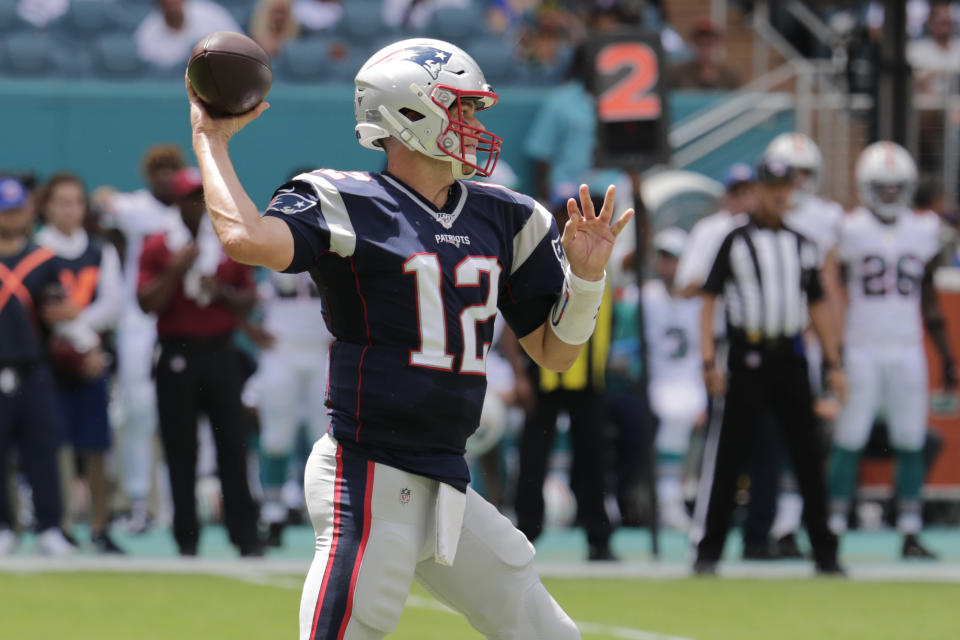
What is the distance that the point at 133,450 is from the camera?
1085cm

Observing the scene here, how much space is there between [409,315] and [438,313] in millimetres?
73

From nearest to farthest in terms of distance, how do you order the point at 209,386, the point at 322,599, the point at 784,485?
the point at 322,599 → the point at 209,386 → the point at 784,485

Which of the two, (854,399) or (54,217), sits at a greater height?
(54,217)

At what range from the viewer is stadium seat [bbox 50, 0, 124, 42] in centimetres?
1462

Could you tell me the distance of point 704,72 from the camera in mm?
15141

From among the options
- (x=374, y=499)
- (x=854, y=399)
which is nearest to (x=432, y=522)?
(x=374, y=499)

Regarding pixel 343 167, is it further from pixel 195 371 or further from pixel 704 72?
pixel 195 371

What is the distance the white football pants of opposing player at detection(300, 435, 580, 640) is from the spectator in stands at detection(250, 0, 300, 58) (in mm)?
11167

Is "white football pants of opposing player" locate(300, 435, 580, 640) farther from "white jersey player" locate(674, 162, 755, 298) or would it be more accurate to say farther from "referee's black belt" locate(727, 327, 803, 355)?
"white jersey player" locate(674, 162, 755, 298)

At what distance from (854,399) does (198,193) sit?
4.37m

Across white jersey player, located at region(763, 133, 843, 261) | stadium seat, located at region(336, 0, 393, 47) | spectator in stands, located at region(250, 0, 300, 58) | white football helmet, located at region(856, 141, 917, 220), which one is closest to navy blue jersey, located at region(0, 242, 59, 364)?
white jersey player, located at region(763, 133, 843, 261)

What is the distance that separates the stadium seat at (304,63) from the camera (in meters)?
14.4

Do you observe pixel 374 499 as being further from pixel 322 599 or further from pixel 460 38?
pixel 460 38

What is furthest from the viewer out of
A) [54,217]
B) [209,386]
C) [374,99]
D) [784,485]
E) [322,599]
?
[784,485]
